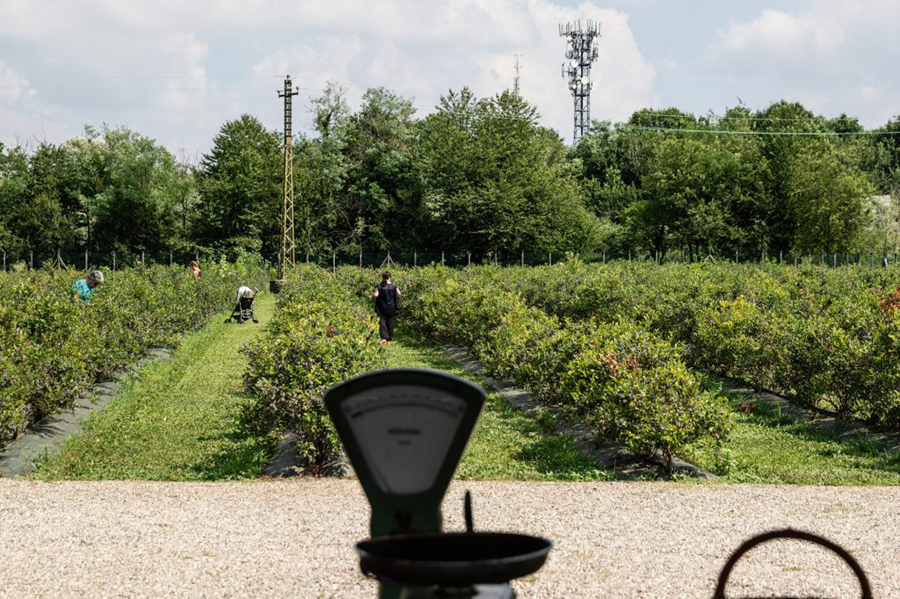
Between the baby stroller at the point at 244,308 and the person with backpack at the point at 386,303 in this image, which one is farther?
the baby stroller at the point at 244,308

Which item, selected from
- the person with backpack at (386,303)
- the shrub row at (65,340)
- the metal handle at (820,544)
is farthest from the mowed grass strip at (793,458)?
the person with backpack at (386,303)

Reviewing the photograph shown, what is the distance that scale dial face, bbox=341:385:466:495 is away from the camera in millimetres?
2301

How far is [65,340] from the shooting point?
11445 mm

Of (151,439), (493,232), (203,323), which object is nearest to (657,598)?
(151,439)

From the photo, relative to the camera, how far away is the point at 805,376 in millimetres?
11586

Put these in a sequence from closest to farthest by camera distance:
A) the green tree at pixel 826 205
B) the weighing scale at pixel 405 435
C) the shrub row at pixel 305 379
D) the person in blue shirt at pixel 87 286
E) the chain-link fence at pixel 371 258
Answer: the weighing scale at pixel 405 435
the shrub row at pixel 305 379
the person in blue shirt at pixel 87 286
the green tree at pixel 826 205
the chain-link fence at pixel 371 258

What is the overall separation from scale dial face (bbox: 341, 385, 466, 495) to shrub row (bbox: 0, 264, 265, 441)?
7461mm

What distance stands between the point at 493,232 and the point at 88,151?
2725 cm

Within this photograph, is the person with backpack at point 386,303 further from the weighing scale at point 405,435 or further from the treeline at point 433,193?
the treeline at point 433,193

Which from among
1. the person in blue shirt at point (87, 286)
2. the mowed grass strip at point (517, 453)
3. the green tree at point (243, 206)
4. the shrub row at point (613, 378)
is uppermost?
the green tree at point (243, 206)

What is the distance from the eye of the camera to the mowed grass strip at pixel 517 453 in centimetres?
879

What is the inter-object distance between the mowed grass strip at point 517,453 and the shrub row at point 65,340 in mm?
4356

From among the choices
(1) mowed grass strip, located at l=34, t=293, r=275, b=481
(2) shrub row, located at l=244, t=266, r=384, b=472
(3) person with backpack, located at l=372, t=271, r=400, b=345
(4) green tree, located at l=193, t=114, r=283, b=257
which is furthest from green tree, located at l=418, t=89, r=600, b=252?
(2) shrub row, located at l=244, t=266, r=384, b=472

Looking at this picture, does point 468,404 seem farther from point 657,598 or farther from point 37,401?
point 37,401
